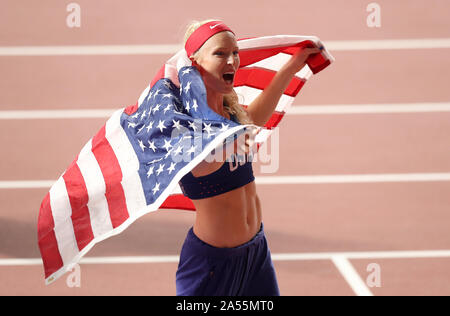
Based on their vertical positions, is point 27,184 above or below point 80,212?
below

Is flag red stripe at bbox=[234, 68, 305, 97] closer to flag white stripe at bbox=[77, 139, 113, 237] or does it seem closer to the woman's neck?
the woman's neck

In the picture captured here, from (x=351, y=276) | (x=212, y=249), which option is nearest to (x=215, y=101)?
(x=212, y=249)

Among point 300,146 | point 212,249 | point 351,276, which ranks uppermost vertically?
point 212,249

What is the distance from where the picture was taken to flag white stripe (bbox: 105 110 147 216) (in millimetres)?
2391

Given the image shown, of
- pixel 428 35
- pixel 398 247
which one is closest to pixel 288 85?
pixel 398 247

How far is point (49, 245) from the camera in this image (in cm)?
257

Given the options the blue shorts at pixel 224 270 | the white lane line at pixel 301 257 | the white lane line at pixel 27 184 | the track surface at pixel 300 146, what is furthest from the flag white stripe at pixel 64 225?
the white lane line at pixel 27 184

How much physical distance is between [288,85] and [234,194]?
74cm

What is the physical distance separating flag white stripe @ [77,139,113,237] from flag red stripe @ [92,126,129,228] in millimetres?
18

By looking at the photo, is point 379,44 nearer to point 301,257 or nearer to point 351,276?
point 301,257

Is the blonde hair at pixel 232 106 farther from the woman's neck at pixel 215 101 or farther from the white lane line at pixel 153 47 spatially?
the white lane line at pixel 153 47

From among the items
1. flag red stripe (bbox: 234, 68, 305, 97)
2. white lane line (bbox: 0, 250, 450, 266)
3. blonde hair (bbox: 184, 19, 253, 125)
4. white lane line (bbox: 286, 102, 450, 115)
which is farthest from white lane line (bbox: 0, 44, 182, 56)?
blonde hair (bbox: 184, 19, 253, 125)

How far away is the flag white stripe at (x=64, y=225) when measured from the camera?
2.56 meters

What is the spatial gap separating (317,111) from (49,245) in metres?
4.43
